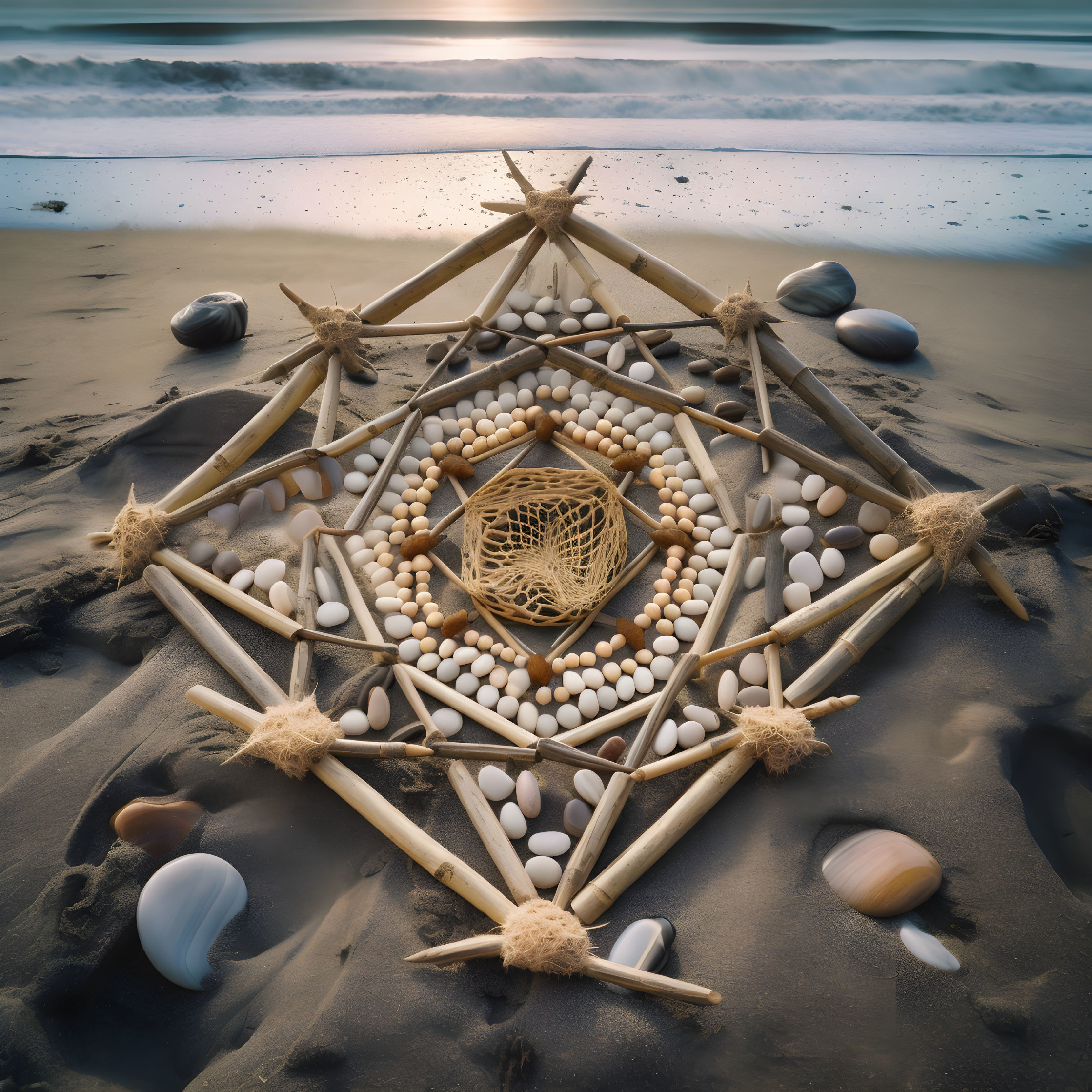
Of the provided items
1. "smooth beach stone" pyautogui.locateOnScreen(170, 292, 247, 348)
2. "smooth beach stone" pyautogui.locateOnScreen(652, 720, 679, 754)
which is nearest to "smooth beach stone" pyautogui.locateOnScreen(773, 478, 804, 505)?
"smooth beach stone" pyautogui.locateOnScreen(652, 720, 679, 754)

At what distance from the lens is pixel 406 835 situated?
1.55 metres

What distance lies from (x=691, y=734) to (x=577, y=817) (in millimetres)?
381

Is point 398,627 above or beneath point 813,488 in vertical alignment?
beneath

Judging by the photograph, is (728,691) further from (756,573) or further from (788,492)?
(788,492)

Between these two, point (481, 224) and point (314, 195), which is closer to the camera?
point (481, 224)

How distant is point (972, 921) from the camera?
1.46 metres

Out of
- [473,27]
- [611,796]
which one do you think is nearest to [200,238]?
[611,796]

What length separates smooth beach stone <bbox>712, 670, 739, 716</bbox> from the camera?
1.85 m

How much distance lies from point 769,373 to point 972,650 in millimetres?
1436

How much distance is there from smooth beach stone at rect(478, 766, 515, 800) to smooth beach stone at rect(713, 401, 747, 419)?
5.02 ft

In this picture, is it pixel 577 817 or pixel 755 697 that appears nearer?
pixel 577 817

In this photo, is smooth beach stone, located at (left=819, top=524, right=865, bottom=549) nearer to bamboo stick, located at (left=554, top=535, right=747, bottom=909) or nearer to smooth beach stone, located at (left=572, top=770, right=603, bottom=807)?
bamboo stick, located at (left=554, top=535, right=747, bottom=909)

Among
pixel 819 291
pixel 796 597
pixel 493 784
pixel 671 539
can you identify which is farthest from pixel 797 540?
pixel 819 291

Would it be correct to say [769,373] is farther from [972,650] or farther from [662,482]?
[972,650]
